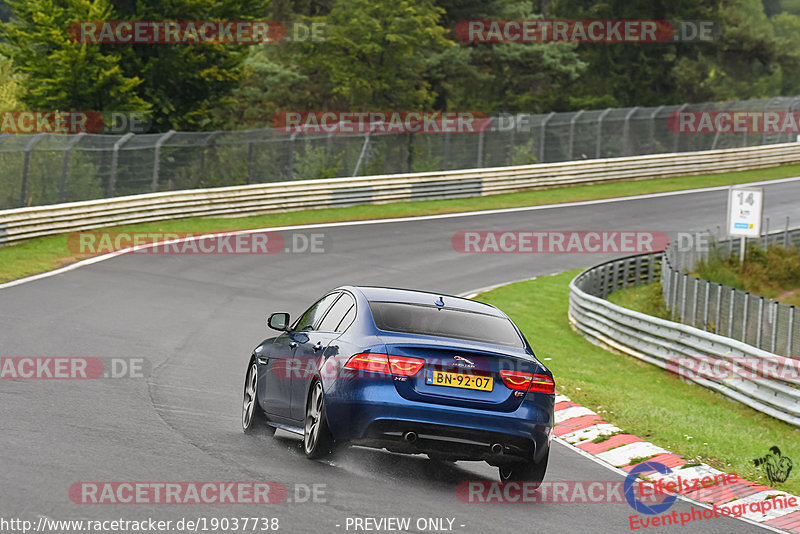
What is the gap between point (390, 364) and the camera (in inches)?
335

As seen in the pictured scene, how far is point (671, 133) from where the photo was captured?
45719mm

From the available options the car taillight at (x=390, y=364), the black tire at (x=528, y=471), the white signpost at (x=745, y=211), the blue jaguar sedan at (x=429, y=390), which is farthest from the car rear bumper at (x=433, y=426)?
the white signpost at (x=745, y=211)

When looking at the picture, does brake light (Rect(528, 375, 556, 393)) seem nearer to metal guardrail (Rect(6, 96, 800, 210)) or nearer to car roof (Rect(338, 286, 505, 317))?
car roof (Rect(338, 286, 505, 317))

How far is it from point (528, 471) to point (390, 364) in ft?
4.71

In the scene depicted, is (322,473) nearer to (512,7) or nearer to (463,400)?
(463,400)

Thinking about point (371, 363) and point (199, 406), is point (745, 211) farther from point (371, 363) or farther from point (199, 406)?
point (371, 363)

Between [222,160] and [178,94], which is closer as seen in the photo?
[222,160]

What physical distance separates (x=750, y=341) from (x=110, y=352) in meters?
9.18

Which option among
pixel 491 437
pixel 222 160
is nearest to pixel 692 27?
pixel 222 160

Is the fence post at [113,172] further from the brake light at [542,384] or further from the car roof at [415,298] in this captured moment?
the brake light at [542,384]

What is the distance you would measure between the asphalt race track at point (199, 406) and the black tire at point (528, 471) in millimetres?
428

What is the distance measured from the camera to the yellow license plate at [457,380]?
850 centimetres

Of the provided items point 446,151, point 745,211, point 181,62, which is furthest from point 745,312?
point 181,62

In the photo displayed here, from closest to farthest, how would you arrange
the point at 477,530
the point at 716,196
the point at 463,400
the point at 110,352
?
the point at 477,530
the point at 463,400
the point at 110,352
the point at 716,196
